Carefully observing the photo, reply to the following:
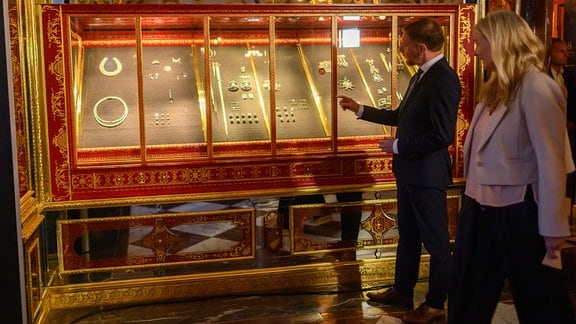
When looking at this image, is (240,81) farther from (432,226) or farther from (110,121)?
(432,226)

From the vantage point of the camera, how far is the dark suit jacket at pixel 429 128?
3615 mm

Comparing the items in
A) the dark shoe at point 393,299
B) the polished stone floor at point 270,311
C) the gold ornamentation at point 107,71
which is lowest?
the polished stone floor at point 270,311

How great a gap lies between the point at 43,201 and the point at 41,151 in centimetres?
32

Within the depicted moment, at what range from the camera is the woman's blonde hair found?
2596 mm

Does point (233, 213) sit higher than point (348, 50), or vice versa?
point (348, 50)

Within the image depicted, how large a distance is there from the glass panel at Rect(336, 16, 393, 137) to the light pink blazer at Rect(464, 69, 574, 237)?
6.71ft

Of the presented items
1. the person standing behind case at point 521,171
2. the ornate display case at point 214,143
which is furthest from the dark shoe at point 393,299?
the person standing behind case at point 521,171

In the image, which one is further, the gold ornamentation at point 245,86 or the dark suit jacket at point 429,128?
the gold ornamentation at point 245,86

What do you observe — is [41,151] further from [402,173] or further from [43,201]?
[402,173]

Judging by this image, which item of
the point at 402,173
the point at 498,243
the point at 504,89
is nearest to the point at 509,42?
the point at 504,89

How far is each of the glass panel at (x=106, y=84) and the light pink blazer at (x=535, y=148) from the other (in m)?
2.51

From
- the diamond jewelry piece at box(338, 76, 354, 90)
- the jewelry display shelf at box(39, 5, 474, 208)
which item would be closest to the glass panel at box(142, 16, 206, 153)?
the jewelry display shelf at box(39, 5, 474, 208)

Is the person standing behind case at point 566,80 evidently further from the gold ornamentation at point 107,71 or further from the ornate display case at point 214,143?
the gold ornamentation at point 107,71

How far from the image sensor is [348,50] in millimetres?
4781
